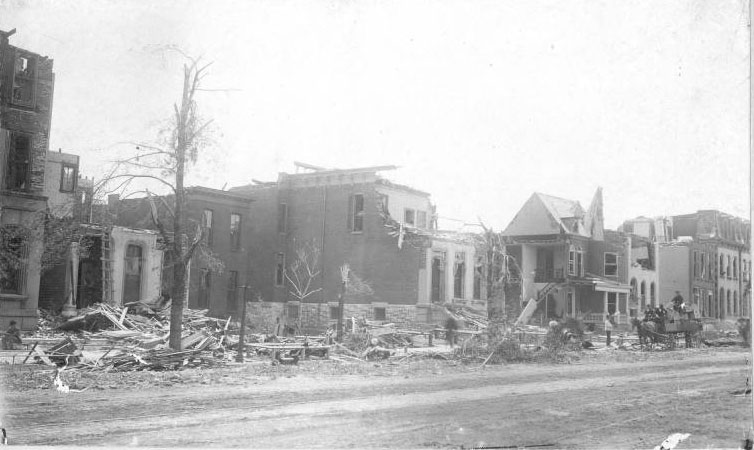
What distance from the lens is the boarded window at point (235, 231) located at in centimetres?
2435

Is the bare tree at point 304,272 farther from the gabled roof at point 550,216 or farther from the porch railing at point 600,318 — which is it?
Answer: the porch railing at point 600,318

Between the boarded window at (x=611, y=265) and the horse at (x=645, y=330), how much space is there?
2.66m

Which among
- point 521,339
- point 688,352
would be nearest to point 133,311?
point 521,339

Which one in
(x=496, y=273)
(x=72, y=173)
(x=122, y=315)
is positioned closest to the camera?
(x=72, y=173)

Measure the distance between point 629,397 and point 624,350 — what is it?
11.1 m

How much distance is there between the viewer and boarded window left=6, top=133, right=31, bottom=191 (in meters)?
11.0

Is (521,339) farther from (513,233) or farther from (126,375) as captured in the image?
(126,375)

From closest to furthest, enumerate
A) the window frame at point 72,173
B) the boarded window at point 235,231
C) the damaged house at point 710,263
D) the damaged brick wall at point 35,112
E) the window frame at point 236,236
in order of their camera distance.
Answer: the damaged brick wall at point 35,112 → the damaged house at point 710,263 → the window frame at point 72,173 → the window frame at point 236,236 → the boarded window at point 235,231

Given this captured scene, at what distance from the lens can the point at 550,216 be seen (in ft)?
46.2

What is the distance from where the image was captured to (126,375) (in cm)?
1232

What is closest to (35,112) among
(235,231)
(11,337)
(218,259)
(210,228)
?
(11,337)

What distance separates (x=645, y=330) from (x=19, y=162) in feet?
59.1

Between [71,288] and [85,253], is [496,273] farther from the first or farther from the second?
[71,288]

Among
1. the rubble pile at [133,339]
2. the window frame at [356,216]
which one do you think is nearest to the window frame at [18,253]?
the rubble pile at [133,339]
